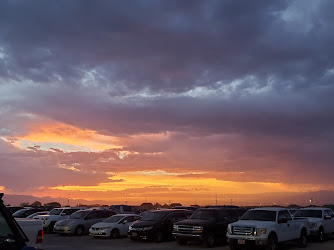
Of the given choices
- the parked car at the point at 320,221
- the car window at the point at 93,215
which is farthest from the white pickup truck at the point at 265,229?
the car window at the point at 93,215

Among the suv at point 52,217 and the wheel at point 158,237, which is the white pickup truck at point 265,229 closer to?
the wheel at point 158,237

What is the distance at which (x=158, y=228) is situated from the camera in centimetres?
2144

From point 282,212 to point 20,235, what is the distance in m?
15.0

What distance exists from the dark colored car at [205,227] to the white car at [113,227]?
476cm

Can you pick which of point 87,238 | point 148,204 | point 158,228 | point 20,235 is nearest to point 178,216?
point 158,228

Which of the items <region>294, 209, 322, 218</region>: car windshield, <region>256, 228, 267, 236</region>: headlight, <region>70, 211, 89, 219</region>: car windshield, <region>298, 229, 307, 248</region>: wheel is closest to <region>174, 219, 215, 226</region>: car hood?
<region>256, 228, 267, 236</region>: headlight

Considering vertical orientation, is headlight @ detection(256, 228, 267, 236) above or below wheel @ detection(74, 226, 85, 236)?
above

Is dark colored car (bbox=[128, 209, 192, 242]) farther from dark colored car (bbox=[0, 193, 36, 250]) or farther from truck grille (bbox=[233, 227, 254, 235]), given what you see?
dark colored car (bbox=[0, 193, 36, 250])

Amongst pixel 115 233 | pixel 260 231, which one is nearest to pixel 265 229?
pixel 260 231

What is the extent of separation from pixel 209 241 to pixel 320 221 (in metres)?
6.95

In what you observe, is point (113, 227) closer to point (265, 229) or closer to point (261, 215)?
point (261, 215)

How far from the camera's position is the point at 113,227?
23.4m

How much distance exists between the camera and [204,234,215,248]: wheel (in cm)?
1908

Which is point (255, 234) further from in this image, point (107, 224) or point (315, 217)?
point (107, 224)
